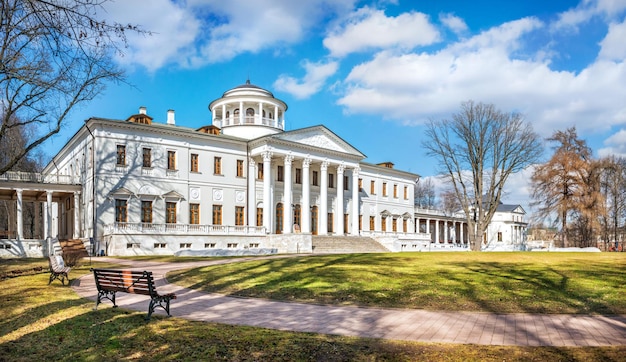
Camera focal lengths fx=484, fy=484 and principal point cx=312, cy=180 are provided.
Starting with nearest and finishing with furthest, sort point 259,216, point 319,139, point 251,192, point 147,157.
A: 1. point 147,157
2. point 251,192
3. point 259,216
4. point 319,139

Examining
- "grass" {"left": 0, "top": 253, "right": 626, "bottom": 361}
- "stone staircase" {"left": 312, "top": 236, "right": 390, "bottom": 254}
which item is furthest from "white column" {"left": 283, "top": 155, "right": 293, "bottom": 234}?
"grass" {"left": 0, "top": 253, "right": 626, "bottom": 361}

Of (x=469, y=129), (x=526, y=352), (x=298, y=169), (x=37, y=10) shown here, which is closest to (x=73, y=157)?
(x=298, y=169)

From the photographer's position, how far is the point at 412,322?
992cm

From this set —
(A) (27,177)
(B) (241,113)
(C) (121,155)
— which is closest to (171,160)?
(C) (121,155)

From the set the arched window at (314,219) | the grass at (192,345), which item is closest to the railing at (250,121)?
the arched window at (314,219)

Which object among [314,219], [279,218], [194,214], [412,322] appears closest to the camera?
[412,322]

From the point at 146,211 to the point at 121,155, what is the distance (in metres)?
4.91

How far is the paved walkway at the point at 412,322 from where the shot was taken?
8.54 metres

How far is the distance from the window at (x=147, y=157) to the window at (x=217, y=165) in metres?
5.83

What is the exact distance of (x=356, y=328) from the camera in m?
9.32

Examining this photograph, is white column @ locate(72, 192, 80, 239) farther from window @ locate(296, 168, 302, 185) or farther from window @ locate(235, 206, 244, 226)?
window @ locate(296, 168, 302, 185)

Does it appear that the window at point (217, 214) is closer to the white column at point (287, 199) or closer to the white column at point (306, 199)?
the white column at point (287, 199)

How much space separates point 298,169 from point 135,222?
17686 millimetres

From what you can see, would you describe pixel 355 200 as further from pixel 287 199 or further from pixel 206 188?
pixel 206 188
